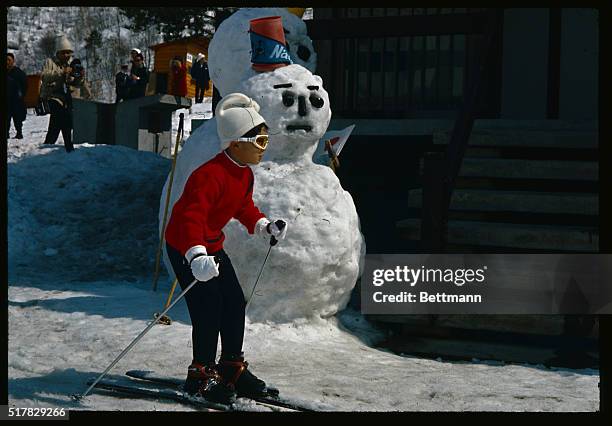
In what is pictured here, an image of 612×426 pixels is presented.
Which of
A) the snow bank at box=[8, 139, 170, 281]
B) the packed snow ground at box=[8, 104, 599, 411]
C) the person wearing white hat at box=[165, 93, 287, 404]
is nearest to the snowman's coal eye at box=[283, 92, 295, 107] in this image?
the packed snow ground at box=[8, 104, 599, 411]

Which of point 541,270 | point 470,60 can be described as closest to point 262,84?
point 541,270

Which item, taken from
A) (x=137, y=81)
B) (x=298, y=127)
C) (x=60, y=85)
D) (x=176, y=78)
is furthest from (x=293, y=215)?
(x=176, y=78)

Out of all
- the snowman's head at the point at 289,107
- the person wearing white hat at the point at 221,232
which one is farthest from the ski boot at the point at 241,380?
the snowman's head at the point at 289,107

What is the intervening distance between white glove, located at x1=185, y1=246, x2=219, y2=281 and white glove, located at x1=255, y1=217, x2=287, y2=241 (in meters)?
0.52

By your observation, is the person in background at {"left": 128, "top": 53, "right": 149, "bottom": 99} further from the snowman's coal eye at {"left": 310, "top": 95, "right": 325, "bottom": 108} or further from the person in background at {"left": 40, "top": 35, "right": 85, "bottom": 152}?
the snowman's coal eye at {"left": 310, "top": 95, "right": 325, "bottom": 108}

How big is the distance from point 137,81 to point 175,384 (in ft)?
34.7

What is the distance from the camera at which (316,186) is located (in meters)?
6.51

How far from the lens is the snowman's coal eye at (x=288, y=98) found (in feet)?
20.9

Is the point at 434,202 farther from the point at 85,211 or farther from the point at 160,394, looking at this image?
the point at 85,211

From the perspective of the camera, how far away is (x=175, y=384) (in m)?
4.84

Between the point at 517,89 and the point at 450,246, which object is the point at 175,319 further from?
the point at 517,89

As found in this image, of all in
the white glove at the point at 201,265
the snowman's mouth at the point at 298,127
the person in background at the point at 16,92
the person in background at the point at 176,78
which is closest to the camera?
the white glove at the point at 201,265

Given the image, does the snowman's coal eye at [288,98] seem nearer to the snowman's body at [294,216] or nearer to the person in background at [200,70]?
the snowman's body at [294,216]

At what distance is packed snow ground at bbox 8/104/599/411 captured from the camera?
493cm
